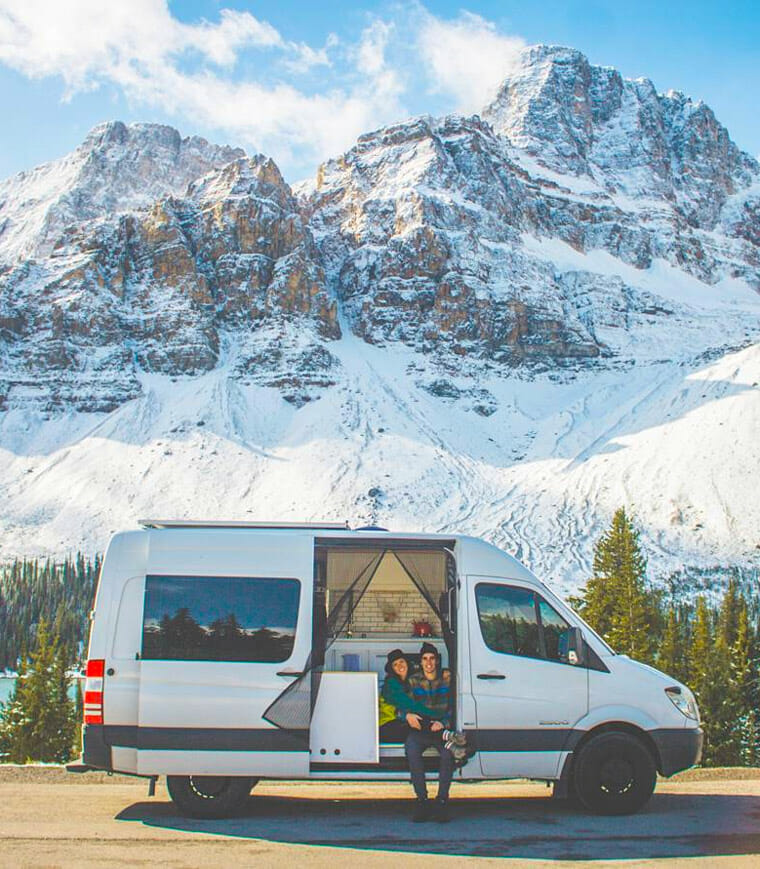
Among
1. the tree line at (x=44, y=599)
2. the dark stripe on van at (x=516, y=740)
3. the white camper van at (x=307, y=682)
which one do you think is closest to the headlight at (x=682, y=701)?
the white camper van at (x=307, y=682)

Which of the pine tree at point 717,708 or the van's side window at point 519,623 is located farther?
the pine tree at point 717,708

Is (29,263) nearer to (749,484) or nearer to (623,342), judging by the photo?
(623,342)

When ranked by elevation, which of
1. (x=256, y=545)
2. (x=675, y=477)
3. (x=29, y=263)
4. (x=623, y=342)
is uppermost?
(x=29, y=263)

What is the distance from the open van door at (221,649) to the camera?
11.8m

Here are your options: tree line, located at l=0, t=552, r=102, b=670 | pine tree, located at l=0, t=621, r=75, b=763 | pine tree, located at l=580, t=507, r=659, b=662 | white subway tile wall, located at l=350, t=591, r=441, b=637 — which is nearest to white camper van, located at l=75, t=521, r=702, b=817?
white subway tile wall, located at l=350, t=591, r=441, b=637

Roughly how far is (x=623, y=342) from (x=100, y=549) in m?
110

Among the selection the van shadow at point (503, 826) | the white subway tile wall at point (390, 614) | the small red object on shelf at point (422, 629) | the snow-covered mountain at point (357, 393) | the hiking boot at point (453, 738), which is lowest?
the van shadow at point (503, 826)

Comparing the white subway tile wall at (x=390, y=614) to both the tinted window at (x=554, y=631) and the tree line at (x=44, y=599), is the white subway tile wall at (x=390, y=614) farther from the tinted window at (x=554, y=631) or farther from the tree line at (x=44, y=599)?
the tree line at (x=44, y=599)

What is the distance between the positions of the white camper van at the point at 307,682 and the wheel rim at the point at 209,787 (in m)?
0.02

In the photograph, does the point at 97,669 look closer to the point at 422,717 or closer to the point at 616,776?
the point at 422,717

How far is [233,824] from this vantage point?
11.5 m

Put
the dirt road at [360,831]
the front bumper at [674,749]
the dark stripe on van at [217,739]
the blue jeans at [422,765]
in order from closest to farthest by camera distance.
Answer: the dirt road at [360,831] < the blue jeans at [422,765] < the dark stripe on van at [217,739] < the front bumper at [674,749]

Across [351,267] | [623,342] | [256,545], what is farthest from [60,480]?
[256,545]

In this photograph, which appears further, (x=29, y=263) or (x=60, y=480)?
(x=29, y=263)
